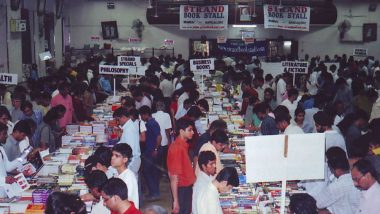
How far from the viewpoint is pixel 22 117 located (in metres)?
9.27

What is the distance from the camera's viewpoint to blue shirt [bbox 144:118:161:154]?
899 centimetres

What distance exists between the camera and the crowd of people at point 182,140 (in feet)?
17.6

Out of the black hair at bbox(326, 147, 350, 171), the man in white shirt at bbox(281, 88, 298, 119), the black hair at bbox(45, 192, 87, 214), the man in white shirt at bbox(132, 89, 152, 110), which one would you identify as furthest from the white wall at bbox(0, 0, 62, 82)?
the black hair at bbox(45, 192, 87, 214)

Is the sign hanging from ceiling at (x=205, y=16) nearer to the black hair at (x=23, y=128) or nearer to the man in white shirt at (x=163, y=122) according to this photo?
the man in white shirt at (x=163, y=122)

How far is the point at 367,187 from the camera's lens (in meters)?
5.44

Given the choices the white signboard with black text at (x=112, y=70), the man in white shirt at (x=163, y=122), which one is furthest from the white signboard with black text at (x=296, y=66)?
the man in white shirt at (x=163, y=122)

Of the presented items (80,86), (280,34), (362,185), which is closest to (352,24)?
(280,34)

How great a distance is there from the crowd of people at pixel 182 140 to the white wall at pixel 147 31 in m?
11.5

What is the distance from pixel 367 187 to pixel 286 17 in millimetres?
14183

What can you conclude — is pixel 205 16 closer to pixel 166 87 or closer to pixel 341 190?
pixel 166 87

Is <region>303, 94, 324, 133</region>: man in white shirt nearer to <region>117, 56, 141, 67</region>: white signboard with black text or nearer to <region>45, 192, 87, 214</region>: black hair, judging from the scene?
<region>117, 56, 141, 67</region>: white signboard with black text

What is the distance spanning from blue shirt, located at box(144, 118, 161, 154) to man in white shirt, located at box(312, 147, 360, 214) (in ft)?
12.4

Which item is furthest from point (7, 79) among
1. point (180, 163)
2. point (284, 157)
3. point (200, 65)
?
point (284, 157)

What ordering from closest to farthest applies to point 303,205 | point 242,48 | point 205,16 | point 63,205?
point 63,205 < point 303,205 < point 205,16 < point 242,48
